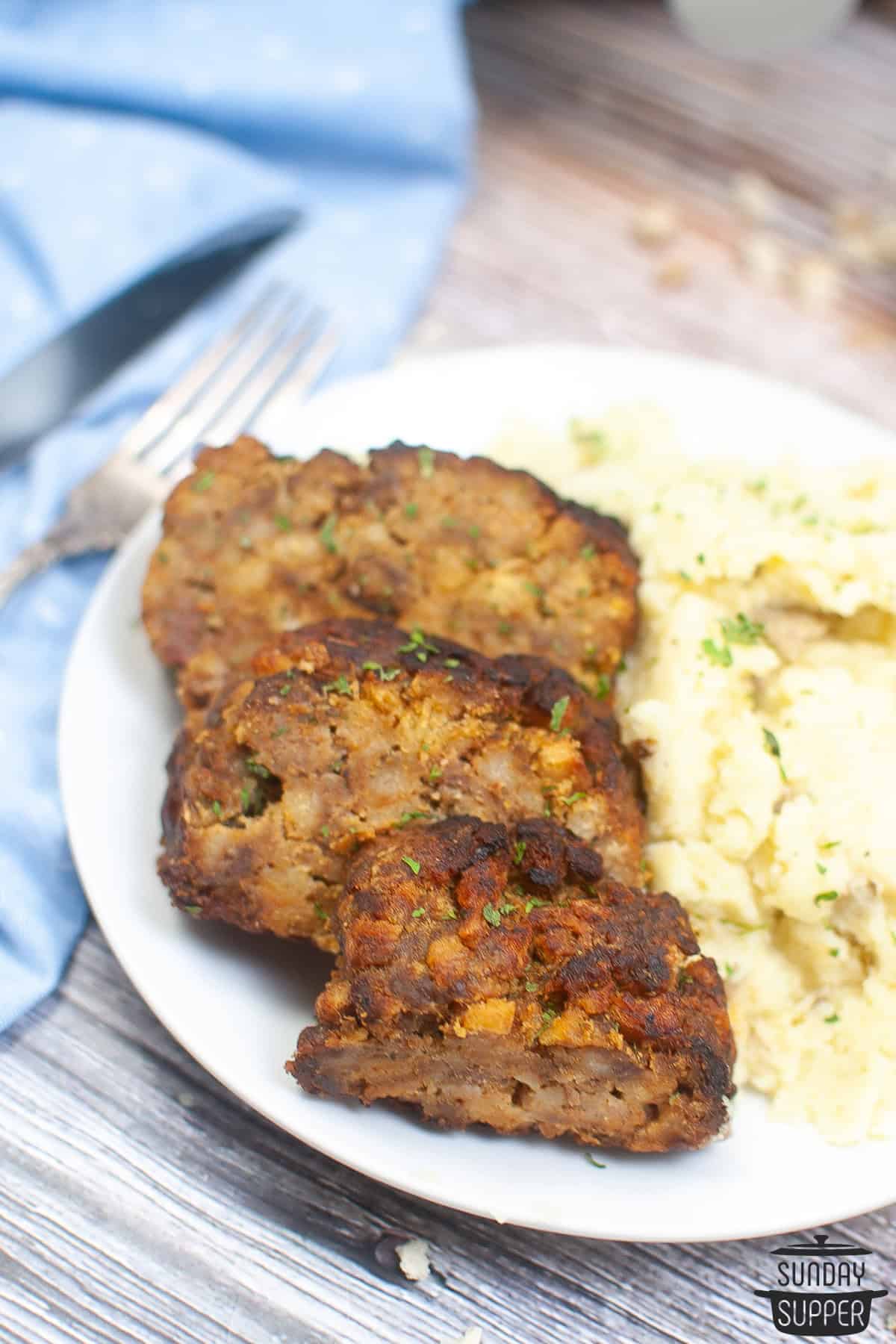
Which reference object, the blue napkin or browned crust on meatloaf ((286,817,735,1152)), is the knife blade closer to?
the blue napkin

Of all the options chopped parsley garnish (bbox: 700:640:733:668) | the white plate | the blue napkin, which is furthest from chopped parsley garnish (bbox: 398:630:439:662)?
the blue napkin

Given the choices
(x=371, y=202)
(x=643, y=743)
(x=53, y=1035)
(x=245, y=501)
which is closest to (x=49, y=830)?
(x=53, y=1035)

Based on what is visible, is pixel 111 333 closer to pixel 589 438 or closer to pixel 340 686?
pixel 589 438

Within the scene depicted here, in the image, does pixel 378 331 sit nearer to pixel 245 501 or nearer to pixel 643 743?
pixel 245 501

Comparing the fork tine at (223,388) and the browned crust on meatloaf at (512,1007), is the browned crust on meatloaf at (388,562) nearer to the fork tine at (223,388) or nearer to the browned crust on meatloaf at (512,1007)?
the fork tine at (223,388)

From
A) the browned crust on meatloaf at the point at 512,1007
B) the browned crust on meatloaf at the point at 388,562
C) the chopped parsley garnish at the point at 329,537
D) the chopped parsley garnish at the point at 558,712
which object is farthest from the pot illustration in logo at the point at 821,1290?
the chopped parsley garnish at the point at 329,537
